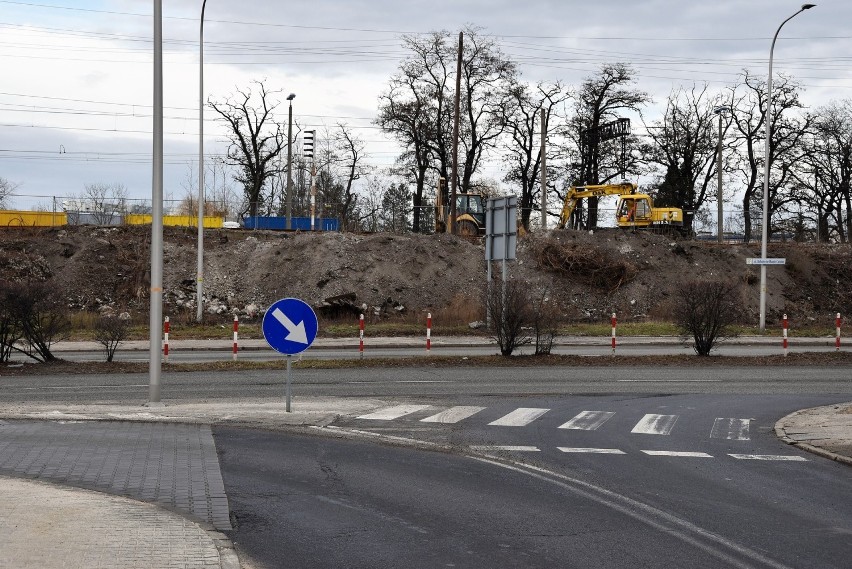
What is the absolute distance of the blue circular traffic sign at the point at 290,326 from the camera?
44.6 ft

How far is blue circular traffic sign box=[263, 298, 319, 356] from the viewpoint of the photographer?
44.6 feet

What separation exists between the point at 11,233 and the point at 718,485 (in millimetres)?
43045

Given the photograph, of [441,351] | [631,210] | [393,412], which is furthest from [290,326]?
[631,210]

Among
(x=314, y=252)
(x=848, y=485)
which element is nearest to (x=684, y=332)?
(x=848, y=485)

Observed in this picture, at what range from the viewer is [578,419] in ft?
48.0

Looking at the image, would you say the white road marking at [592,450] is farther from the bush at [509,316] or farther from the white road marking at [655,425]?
the bush at [509,316]

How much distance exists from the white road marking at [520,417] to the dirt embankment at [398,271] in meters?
24.7

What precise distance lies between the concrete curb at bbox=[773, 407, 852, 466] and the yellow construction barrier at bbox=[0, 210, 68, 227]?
42.6 metres

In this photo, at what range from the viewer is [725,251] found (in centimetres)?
5203

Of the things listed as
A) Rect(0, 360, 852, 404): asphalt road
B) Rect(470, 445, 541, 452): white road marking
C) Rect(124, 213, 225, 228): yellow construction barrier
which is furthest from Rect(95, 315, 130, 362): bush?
Rect(124, 213, 225, 228): yellow construction barrier

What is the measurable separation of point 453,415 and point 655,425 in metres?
2.99

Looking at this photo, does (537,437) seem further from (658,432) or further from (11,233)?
(11,233)

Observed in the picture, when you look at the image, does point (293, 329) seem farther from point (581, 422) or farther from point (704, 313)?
point (704, 313)

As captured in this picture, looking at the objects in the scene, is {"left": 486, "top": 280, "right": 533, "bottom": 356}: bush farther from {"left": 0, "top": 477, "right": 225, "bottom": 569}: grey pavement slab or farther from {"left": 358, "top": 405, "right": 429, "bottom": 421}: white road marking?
{"left": 0, "top": 477, "right": 225, "bottom": 569}: grey pavement slab
